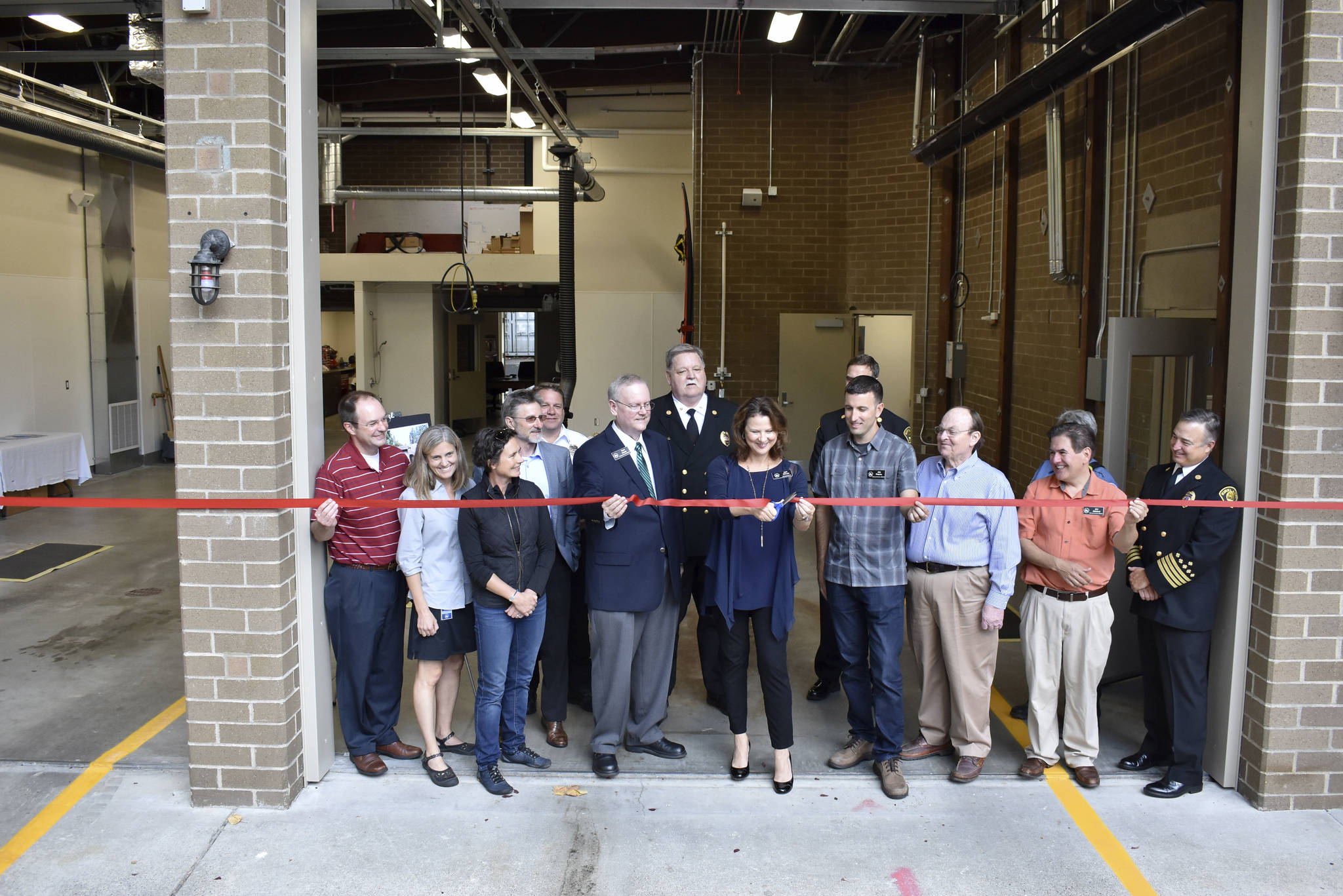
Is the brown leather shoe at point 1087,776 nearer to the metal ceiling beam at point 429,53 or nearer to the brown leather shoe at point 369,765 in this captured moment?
the brown leather shoe at point 369,765

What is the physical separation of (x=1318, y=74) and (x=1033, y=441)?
15.9 ft

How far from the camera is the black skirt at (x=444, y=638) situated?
420 cm

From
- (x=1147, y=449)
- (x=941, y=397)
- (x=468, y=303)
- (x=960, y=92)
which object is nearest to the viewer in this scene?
(x=1147, y=449)

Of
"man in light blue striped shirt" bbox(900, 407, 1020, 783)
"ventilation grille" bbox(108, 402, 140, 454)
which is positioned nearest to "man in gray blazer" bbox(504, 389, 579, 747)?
"man in light blue striped shirt" bbox(900, 407, 1020, 783)

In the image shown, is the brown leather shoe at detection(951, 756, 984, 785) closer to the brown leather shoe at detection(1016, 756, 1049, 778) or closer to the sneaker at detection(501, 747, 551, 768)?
the brown leather shoe at detection(1016, 756, 1049, 778)

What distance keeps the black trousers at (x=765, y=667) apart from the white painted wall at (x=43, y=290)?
33.7ft

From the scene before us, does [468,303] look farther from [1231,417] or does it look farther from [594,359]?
[1231,417]

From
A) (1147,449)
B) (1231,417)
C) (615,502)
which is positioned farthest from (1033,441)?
(615,502)

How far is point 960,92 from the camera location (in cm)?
934

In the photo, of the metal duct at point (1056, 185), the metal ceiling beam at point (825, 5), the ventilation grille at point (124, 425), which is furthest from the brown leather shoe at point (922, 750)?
the ventilation grille at point (124, 425)

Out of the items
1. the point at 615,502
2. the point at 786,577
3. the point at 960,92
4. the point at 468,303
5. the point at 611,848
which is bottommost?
the point at 611,848

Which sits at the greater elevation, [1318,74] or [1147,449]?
[1318,74]

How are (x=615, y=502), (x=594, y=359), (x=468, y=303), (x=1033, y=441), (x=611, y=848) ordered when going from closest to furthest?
(x=611, y=848) < (x=615, y=502) < (x=1033, y=441) < (x=594, y=359) < (x=468, y=303)

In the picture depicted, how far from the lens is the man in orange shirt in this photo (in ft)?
13.7
